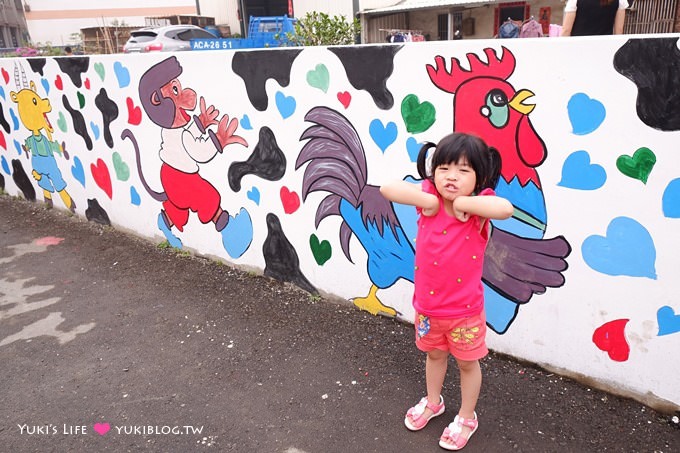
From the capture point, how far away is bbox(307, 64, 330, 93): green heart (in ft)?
11.1

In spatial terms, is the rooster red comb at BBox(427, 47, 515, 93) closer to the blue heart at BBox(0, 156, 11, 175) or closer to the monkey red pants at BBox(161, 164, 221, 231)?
the monkey red pants at BBox(161, 164, 221, 231)

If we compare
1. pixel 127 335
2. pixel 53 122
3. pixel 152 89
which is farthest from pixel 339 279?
pixel 53 122

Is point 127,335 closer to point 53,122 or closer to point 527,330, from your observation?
point 527,330

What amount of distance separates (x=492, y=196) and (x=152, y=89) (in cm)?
352

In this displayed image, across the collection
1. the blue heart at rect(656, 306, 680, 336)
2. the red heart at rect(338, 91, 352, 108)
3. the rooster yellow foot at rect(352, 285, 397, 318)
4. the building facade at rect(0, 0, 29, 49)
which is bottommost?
the rooster yellow foot at rect(352, 285, 397, 318)

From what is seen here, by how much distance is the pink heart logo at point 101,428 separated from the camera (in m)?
2.65

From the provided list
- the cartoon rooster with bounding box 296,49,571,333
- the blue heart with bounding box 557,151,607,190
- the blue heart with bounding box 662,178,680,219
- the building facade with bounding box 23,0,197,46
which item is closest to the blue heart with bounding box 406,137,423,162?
the cartoon rooster with bounding box 296,49,571,333

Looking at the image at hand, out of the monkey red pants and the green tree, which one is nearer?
the monkey red pants

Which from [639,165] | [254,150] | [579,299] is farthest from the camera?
[254,150]

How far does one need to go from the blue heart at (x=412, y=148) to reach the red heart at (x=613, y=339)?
1313mm

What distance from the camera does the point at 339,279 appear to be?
3697 mm

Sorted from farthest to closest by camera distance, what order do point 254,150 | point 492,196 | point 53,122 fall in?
1. point 53,122
2. point 254,150
3. point 492,196

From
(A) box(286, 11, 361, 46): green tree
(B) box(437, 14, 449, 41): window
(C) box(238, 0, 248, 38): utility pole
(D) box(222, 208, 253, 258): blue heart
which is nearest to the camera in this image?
(D) box(222, 208, 253, 258): blue heart

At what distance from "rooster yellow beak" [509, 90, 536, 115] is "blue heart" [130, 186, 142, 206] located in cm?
382
